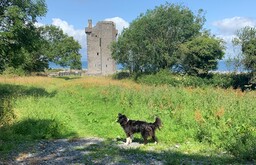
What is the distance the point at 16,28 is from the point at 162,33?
2730 centimetres

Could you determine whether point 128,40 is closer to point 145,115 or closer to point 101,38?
point 101,38

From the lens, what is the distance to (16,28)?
75.0 feet

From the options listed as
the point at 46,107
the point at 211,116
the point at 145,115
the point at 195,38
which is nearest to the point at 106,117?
the point at 145,115

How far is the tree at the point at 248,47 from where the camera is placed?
37625mm

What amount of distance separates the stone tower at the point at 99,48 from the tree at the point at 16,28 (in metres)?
44.4

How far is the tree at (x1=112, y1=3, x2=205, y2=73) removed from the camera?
4500cm

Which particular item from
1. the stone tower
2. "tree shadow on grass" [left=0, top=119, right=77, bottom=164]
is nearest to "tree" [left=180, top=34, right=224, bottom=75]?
the stone tower

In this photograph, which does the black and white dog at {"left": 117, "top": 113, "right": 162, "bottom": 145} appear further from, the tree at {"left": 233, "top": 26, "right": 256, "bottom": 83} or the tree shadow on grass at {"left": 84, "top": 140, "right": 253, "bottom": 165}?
the tree at {"left": 233, "top": 26, "right": 256, "bottom": 83}

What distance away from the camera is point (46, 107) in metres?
16.8

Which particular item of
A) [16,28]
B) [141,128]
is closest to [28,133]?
[141,128]

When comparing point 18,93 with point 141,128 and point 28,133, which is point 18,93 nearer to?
point 28,133

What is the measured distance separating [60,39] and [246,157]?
6333cm

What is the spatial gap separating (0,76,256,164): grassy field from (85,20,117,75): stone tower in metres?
51.2

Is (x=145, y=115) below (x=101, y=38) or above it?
below
